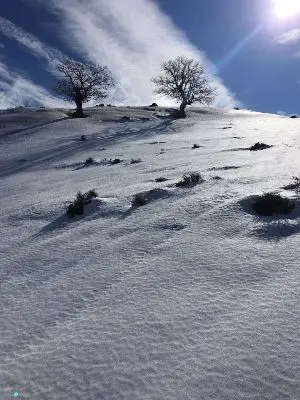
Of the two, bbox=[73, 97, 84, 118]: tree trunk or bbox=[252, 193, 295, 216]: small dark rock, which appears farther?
bbox=[73, 97, 84, 118]: tree trunk

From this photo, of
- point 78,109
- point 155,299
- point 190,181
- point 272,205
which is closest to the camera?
point 155,299

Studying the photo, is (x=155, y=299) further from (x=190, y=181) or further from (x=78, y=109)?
(x=78, y=109)

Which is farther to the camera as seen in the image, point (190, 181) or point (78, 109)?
point (78, 109)

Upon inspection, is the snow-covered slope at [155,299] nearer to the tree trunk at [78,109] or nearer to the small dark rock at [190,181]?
the small dark rock at [190,181]

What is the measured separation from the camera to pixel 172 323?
341cm

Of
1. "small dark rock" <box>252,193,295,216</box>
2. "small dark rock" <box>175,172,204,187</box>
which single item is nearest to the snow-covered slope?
"small dark rock" <box>252,193,295,216</box>

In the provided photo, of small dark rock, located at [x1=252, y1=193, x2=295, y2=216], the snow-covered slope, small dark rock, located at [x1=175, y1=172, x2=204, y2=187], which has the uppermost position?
small dark rock, located at [x1=175, y1=172, x2=204, y2=187]

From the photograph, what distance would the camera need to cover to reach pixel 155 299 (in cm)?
386

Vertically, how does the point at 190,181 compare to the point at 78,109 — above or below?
below

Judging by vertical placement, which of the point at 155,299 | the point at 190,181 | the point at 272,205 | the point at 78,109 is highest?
the point at 78,109

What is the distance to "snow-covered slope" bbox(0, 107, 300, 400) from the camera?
9.26ft

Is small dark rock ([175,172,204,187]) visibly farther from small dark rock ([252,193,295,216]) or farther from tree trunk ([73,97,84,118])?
tree trunk ([73,97,84,118])

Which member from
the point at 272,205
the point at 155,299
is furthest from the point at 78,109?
the point at 155,299

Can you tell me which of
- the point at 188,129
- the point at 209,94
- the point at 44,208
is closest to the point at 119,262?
the point at 44,208
